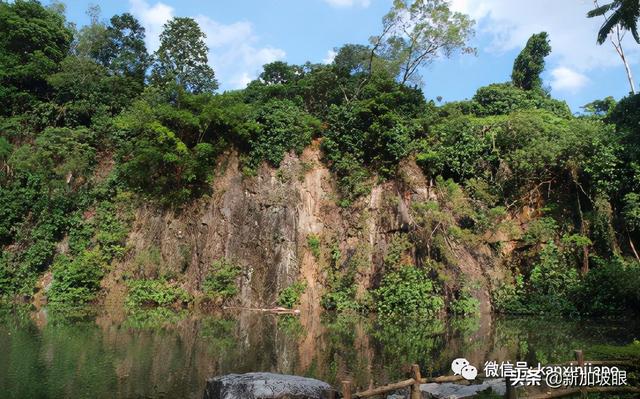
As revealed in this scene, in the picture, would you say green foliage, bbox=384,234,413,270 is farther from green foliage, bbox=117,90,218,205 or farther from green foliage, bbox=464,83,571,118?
green foliage, bbox=464,83,571,118

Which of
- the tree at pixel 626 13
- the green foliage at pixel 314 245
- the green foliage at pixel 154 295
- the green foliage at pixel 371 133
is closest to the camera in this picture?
the tree at pixel 626 13

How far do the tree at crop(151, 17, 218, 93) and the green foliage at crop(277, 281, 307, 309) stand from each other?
15806 millimetres

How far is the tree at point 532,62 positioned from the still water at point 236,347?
72.1ft

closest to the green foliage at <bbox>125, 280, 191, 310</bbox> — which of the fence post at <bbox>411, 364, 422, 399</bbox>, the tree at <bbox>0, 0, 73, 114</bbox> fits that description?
the tree at <bbox>0, 0, 73, 114</bbox>

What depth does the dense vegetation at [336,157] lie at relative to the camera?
18297 mm

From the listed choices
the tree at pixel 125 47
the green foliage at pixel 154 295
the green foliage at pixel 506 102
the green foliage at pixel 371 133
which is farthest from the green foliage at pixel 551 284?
the tree at pixel 125 47

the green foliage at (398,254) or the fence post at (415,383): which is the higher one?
the green foliage at (398,254)

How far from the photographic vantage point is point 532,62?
110ft

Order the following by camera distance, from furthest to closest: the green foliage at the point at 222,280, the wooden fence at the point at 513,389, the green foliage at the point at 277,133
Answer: the green foliage at the point at 277,133, the green foliage at the point at 222,280, the wooden fence at the point at 513,389

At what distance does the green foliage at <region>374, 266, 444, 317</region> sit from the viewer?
1812 cm

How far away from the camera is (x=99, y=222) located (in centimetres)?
2330

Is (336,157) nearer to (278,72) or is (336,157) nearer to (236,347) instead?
(278,72)

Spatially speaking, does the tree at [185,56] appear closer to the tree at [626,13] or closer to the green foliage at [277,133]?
the green foliage at [277,133]

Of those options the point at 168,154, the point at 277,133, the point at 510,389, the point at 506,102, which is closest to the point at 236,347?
the point at 510,389
